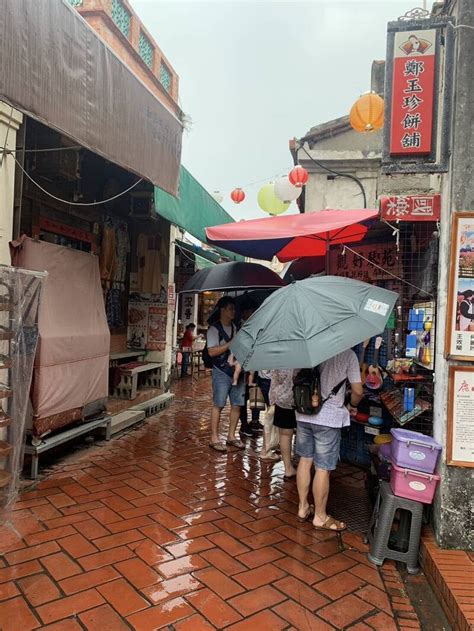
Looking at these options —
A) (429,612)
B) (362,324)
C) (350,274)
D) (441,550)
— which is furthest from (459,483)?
(350,274)

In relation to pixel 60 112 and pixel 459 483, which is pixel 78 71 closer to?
pixel 60 112

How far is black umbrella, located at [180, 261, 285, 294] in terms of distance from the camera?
614cm

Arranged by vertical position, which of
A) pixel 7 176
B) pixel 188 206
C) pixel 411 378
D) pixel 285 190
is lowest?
pixel 411 378

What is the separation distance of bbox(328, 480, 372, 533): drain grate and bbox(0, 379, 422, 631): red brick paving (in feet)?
0.46

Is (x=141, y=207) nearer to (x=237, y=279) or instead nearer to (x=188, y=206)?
(x=188, y=206)

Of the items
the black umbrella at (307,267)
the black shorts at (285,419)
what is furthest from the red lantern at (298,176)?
the black shorts at (285,419)

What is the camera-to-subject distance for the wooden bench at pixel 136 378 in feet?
23.8

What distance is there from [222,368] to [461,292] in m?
3.18

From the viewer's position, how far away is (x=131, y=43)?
424 inches

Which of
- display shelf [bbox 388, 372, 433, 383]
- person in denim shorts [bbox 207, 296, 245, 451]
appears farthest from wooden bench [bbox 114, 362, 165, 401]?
display shelf [bbox 388, 372, 433, 383]

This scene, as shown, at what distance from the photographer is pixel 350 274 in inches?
244

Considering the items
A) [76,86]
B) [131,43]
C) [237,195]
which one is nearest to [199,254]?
[237,195]

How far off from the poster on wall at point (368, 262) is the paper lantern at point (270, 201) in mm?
2823

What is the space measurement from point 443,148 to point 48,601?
3.96 meters
